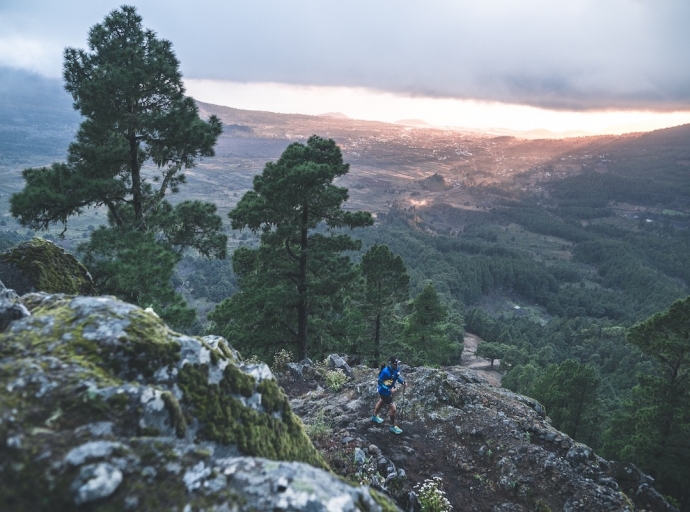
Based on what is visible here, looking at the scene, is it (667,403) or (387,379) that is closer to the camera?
(387,379)

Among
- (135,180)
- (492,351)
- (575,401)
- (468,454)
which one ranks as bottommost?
(492,351)

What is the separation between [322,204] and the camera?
19312 millimetres

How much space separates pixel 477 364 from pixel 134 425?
313 feet

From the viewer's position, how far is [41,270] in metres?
8.88

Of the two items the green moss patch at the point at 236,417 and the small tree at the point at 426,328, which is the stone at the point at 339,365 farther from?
the small tree at the point at 426,328

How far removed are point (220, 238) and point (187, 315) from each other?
543 centimetres

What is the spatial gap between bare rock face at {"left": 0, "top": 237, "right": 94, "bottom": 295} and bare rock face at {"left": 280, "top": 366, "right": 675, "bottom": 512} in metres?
7.09

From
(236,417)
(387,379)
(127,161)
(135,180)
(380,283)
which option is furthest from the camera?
(380,283)

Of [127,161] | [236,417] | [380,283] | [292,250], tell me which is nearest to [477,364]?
[380,283]

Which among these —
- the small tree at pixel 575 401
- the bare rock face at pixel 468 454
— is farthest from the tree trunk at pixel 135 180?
the small tree at pixel 575 401

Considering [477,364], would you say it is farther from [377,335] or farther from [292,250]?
[292,250]

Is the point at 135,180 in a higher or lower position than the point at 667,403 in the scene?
higher

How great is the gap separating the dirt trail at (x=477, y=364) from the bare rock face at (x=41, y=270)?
258 feet

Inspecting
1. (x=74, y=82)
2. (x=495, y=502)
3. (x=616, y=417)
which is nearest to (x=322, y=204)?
(x=74, y=82)
